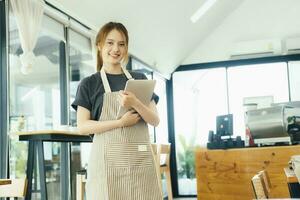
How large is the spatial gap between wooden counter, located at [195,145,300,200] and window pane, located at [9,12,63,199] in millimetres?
1626

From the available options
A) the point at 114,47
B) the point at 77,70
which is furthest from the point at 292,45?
the point at 114,47

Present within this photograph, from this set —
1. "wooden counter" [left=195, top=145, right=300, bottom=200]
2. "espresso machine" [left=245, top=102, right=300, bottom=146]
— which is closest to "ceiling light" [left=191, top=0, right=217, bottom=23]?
"espresso machine" [left=245, top=102, right=300, bottom=146]

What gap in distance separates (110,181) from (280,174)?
141 cm

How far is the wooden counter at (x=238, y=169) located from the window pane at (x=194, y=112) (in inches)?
199

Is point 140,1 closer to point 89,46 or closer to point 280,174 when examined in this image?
point 89,46

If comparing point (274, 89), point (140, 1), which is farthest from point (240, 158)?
point (274, 89)

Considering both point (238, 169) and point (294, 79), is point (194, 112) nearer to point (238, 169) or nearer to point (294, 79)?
point (294, 79)

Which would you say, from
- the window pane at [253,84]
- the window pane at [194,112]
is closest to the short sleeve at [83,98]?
the window pane at [253,84]

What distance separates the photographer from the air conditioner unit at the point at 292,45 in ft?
24.2

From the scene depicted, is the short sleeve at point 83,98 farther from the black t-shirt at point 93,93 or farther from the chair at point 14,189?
the chair at point 14,189

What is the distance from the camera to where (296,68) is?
7477 mm

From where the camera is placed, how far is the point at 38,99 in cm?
416

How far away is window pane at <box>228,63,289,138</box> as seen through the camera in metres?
7.49

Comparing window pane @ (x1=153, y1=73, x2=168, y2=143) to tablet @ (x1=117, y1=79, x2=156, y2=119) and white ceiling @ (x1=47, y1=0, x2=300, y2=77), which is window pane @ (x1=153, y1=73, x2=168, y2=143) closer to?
white ceiling @ (x1=47, y1=0, x2=300, y2=77)
